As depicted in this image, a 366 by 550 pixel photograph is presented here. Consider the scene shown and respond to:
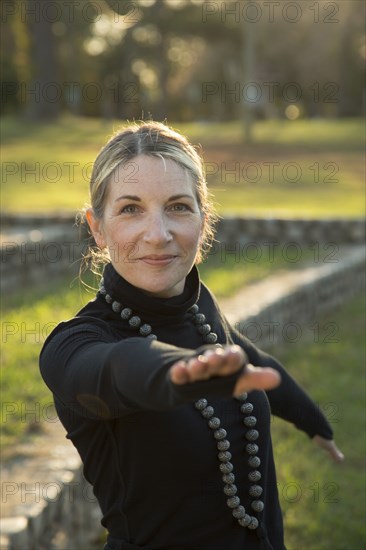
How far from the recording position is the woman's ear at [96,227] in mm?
2393

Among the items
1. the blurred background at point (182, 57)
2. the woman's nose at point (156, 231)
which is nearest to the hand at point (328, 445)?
the woman's nose at point (156, 231)

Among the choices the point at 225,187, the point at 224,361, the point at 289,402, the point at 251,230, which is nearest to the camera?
the point at 224,361

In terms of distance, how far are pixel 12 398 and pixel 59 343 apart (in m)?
3.65

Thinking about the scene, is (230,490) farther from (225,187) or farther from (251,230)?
(225,187)

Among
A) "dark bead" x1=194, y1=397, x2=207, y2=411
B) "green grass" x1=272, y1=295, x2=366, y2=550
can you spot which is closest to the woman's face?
"dark bead" x1=194, y1=397, x2=207, y2=411

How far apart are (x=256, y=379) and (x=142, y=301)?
75 centimetres

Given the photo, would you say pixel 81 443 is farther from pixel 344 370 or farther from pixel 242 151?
pixel 242 151

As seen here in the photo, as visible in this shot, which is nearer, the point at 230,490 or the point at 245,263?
the point at 230,490

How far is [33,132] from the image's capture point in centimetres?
3016

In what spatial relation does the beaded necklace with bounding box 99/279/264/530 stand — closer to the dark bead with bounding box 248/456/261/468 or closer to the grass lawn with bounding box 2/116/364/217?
the dark bead with bounding box 248/456/261/468

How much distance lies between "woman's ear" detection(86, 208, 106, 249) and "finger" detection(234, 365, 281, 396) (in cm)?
95

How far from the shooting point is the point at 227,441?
2201 millimetres

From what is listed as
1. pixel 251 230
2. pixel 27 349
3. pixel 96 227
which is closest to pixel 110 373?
pixel 96 227

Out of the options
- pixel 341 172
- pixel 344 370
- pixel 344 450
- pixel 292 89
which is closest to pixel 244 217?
pixel 344 370
